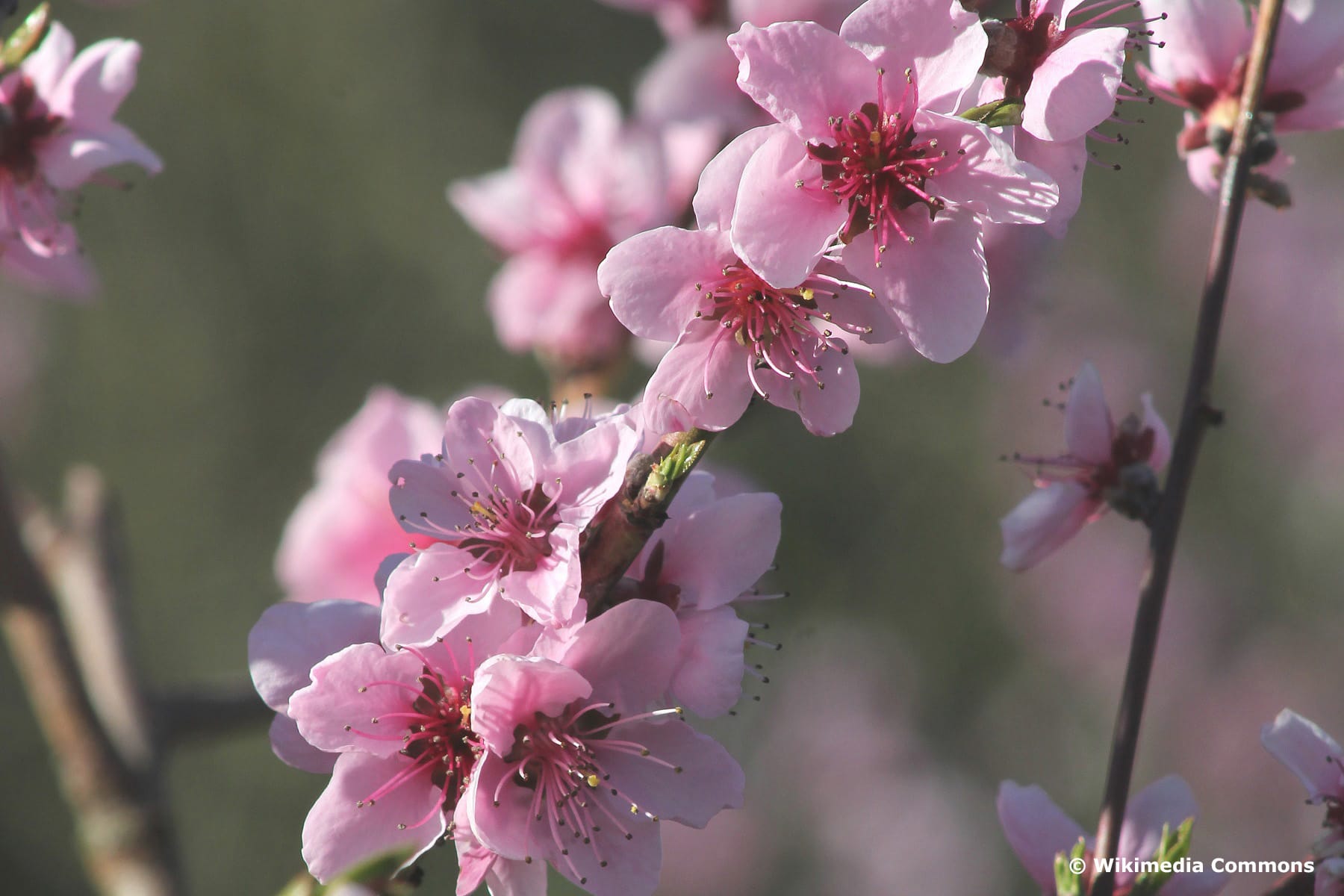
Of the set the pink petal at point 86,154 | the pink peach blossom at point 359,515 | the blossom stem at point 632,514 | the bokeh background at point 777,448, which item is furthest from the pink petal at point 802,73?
the bokeh background at point 777,448

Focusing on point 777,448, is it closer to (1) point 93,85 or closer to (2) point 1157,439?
(2) point 1157,439

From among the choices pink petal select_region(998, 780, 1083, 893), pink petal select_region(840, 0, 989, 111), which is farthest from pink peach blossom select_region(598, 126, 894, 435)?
pink petal select_region(998, 780, 1083, 893)

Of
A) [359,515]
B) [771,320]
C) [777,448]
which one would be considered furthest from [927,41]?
[777,448]

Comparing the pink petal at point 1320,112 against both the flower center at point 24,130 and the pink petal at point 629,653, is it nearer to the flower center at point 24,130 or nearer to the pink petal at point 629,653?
the pink petal at point 629,653

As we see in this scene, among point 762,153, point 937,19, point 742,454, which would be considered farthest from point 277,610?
point 742,454

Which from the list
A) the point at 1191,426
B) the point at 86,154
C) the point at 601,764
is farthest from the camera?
the point at 86,154


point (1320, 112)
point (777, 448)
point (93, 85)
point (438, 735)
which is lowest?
point (777, 448)
